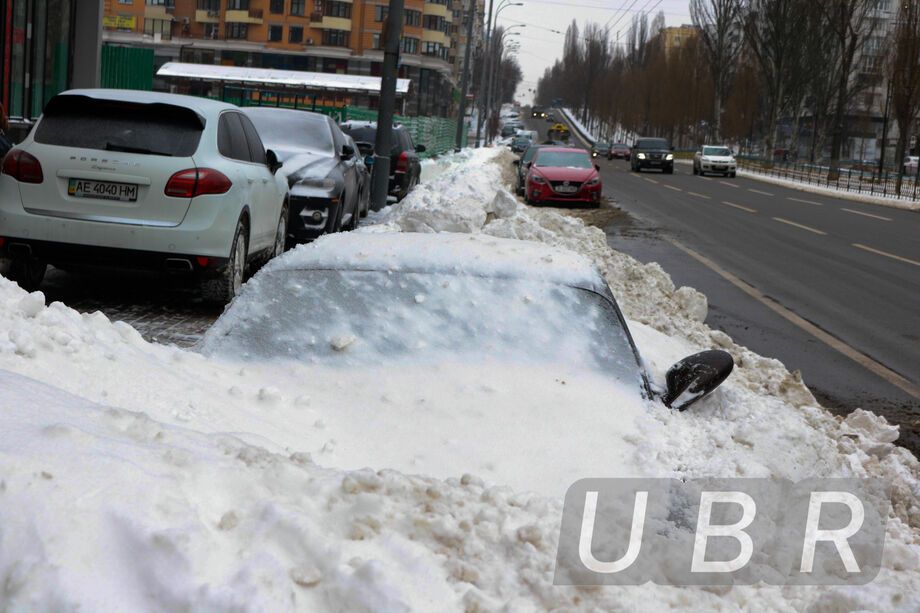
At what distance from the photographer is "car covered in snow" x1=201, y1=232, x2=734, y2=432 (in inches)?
172

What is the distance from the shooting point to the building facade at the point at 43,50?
18.5 meters

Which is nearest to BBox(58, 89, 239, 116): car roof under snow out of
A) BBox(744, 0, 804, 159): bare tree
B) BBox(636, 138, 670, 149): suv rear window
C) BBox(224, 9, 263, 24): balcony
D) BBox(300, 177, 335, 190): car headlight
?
BBox(300, 177, 335, 190): car headlight

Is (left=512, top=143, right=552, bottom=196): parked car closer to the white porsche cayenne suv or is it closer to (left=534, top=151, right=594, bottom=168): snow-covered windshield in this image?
(left=534, top=151, right=594, bottom=168): snow-covered windshield

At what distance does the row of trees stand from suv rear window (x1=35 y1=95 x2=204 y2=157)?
37.7 meters

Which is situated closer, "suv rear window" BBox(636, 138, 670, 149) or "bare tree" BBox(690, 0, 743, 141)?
"suv rear window" BBox(636, 138, 670, 149)

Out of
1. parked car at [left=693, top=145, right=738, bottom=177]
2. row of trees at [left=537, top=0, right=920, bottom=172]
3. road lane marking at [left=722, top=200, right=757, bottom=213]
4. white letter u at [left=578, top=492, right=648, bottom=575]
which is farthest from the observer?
parked car at [left=693, top=145, right=738, bottom=177]

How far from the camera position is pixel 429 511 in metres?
2.89

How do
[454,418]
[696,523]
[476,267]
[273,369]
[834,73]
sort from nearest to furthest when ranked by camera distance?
[696,523], [454,418], [273,369], [476,267], [834,73]

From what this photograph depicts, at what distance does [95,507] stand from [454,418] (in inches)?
62.4

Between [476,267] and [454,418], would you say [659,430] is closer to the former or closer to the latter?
[454,418]

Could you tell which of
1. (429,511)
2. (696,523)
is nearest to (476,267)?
(696,523)

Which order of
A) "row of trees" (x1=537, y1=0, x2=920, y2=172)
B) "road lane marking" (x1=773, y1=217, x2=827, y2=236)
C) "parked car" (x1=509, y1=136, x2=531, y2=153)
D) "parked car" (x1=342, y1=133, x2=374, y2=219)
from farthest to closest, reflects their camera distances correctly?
"parked car" (x1=509, y1=136, x2=531, y2=153), "row of trees" (x1=537, y1=0, x2=920, y2=172), "road lane marking" (x1=773, y1=217, x2=827, y2=236), "parked car" (x1=342, y1=133, x2=374, y2=219)

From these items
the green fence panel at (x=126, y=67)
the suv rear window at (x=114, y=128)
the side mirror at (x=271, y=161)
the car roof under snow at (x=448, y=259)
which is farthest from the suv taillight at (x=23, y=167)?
the green fence panel at (x=126, y=67)

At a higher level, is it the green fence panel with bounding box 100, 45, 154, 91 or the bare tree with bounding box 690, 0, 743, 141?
the bare tree with bounding box 690, 0, 743, 141
